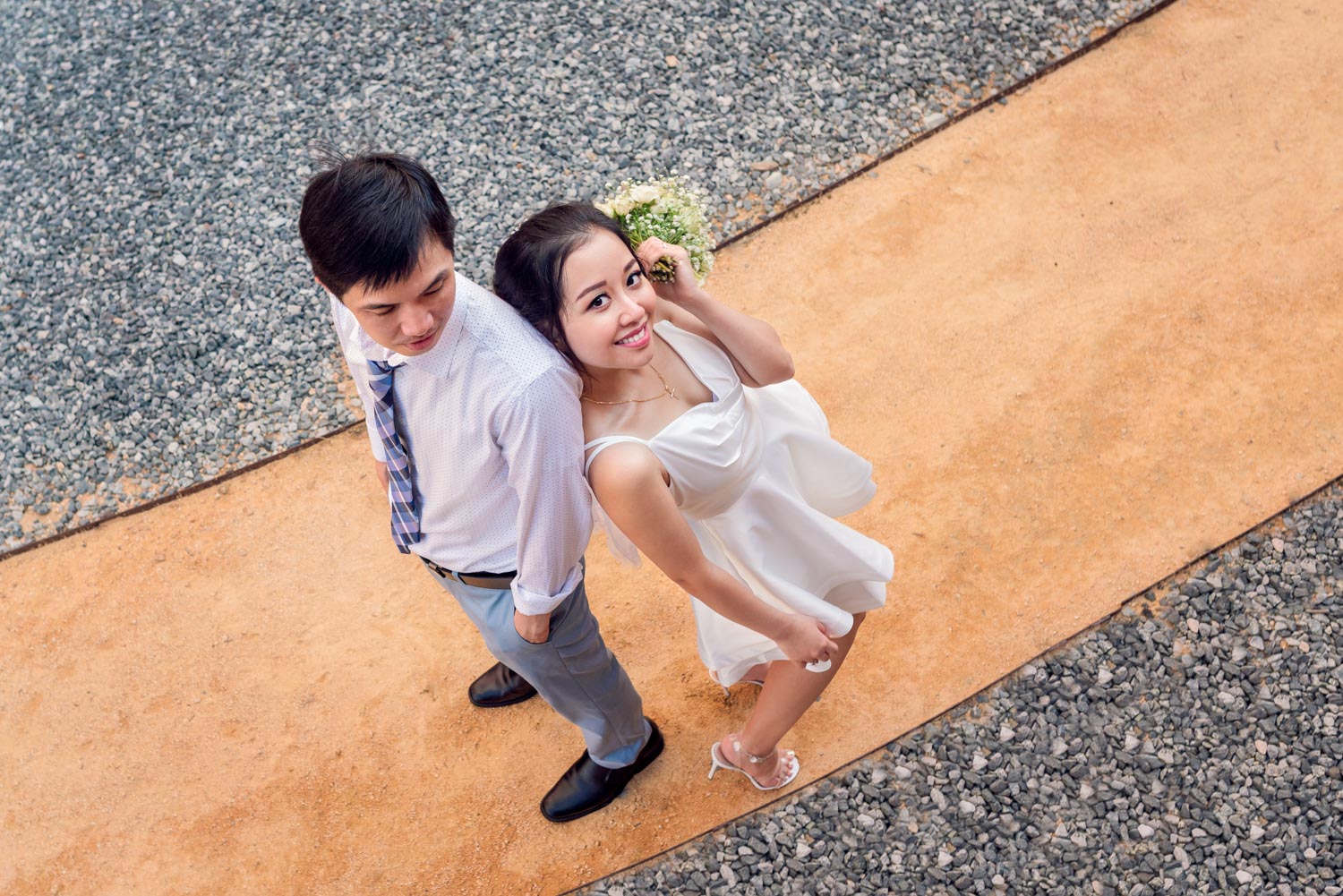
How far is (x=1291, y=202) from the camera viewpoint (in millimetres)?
5047

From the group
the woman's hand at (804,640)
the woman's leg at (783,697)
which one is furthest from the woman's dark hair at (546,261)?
the woman's leg at (783,697)

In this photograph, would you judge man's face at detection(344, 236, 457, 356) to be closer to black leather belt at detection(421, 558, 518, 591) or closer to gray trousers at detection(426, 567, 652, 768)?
black leather belt at detection(421, 558, 518, 591)

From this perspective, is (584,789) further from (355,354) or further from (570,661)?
(355,354)

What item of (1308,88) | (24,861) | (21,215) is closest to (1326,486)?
(1308,88)

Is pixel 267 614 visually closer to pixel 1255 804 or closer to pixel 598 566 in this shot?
pixel 598 566

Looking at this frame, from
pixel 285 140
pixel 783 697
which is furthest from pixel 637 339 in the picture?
pixel 285 140

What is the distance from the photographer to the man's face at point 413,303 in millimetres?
2217

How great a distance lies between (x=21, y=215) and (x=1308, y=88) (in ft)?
22.8

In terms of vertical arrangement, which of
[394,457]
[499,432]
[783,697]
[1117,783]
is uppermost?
[499,432]

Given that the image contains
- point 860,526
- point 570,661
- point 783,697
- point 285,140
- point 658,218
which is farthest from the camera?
point 285,140

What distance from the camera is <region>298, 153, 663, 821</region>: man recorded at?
219cm

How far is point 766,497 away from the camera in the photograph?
2877 millimetres

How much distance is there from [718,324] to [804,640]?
0.90 meters

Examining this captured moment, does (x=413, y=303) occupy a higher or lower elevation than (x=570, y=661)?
higher
